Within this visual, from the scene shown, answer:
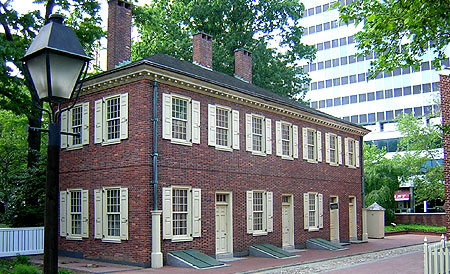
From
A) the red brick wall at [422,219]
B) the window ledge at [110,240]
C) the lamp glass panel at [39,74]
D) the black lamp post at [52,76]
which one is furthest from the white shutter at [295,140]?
Answer: the red brick wall at [422,219]

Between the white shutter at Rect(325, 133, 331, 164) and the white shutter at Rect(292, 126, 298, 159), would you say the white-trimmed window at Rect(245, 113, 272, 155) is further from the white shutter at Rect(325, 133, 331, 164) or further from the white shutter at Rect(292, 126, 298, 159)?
the white shutter at Rect(325, 133, 331, 164)

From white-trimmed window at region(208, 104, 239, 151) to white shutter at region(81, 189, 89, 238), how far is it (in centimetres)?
493

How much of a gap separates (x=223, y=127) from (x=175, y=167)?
10.5 ft

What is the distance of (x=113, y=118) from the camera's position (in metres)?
18.0

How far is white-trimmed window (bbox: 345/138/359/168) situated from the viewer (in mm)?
29031

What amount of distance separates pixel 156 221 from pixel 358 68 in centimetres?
5776

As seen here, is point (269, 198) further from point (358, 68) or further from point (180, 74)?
point (358, 68)

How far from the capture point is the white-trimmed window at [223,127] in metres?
19.2

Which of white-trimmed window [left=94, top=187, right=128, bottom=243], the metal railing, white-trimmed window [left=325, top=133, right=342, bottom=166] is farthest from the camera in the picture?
white-trimmed window [left=325, top=133, right=342, bottom=166]

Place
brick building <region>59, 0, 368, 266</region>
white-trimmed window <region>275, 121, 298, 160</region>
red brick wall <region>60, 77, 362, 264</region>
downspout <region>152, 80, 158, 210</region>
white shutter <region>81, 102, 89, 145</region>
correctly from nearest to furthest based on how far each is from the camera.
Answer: downspout <region>152, 80, 158, 210</region>, red brick wall <region>60, 77, 362, 264</region>, brick building <region>59, 0, 368, 266</region>, white shutter <region>81, 102, 89, 145</region>, white-trimmed window <region>275, 121, 298, 160</region>

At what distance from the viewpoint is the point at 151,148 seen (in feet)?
55.2

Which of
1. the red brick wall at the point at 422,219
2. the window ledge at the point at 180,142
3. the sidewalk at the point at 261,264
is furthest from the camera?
the red brick wall at the point at 422,219

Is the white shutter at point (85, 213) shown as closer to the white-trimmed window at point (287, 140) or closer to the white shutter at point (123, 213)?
the white shutter at point (123, 213)

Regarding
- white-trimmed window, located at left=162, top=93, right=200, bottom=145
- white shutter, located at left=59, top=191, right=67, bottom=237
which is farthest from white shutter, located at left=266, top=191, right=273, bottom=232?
white shutter, located at left=59, top=191, right=67, bottom=237
